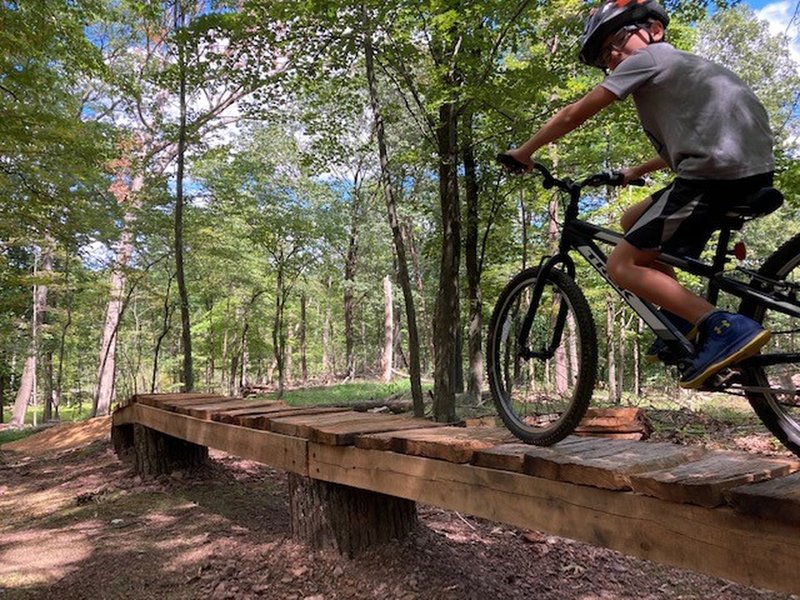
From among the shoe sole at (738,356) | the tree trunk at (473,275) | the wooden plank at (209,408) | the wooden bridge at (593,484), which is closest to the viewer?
the wooden bridge at (593,484)

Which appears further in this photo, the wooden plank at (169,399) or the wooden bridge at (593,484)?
the wooden plank at (169,399)

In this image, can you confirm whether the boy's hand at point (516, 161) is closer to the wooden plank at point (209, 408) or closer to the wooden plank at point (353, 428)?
the wooden plank at point (353, 428)

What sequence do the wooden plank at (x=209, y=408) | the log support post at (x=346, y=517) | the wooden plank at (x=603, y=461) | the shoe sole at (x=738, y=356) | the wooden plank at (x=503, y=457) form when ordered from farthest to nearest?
the wooden plank at (x=209, y=408), the log support post at (x=346, y=517), the wooden plank at (x=503, y=457), the wooden plank at (x=603, y=461), the shoe sole at (x=738, y=356)

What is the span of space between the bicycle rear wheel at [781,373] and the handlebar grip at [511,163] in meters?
1.00

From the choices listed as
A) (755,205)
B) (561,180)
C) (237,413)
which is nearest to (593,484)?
(755,205)

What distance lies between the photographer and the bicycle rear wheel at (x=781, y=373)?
6.26 ft

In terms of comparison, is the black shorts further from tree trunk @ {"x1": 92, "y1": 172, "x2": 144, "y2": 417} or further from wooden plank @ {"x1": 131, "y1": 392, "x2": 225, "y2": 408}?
tree trunk @ {"x1": 92, "y1": 172, "x2": 144, "y2": 417}

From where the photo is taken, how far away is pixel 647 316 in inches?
83.3

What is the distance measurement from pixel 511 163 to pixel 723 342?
3.68 feet

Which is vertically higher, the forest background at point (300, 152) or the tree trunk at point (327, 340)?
the forest background at point (300, 152)

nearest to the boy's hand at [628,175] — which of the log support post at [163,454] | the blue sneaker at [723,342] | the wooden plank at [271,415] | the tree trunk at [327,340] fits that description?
the blue sneaker at [723,342]

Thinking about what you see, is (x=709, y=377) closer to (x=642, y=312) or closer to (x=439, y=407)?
(x=642, y=312)

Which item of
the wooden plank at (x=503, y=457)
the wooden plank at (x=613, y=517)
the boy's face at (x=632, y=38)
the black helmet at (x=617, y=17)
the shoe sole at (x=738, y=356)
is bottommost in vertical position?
the wooden plank at (x=613, y=517)

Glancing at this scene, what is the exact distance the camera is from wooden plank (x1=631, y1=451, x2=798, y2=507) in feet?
5.66
